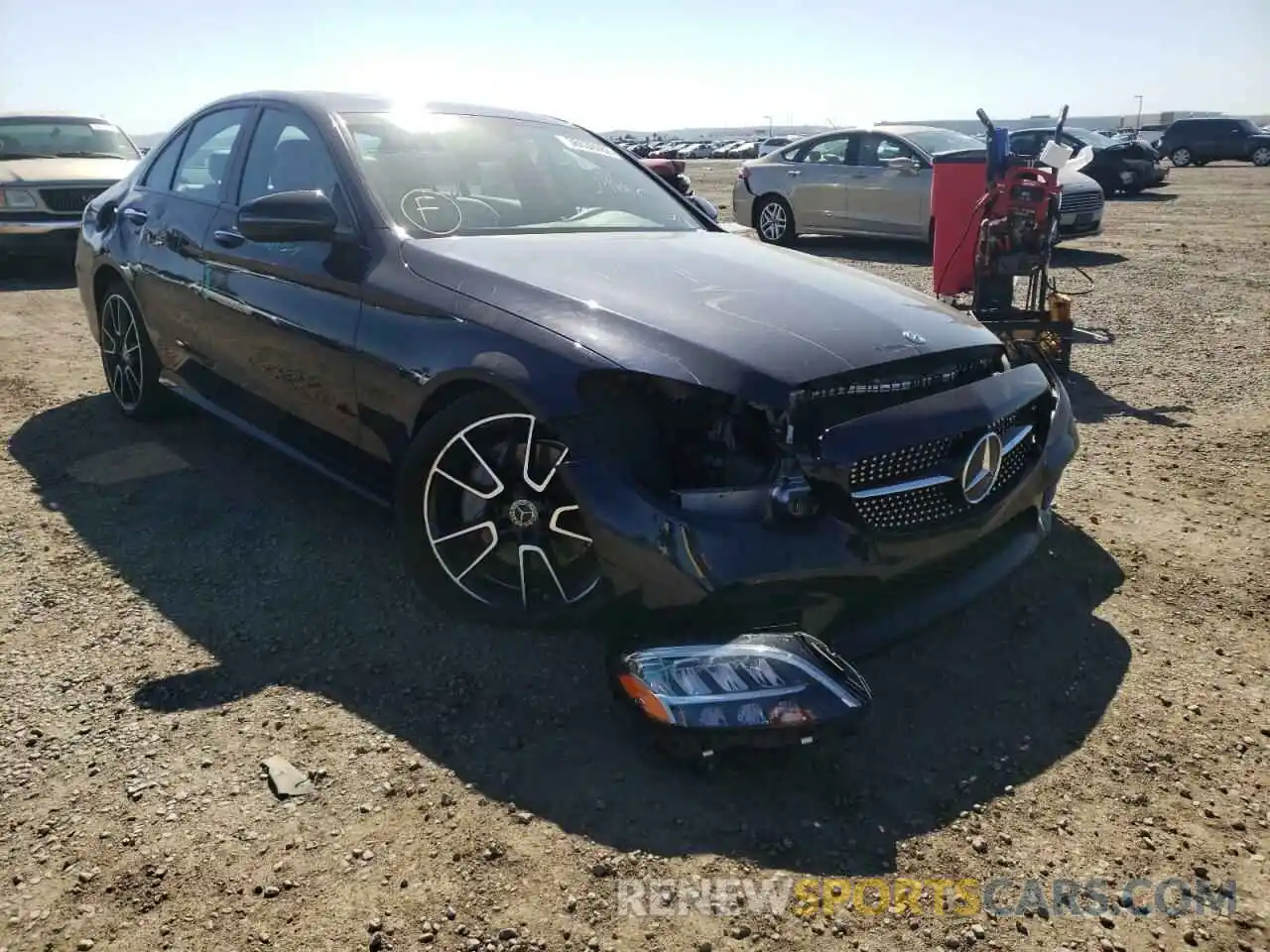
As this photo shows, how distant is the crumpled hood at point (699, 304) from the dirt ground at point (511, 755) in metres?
0.83

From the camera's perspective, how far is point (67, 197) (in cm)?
1005

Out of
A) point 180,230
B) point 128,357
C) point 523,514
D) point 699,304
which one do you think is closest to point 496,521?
point 523,514

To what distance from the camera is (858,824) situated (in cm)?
236

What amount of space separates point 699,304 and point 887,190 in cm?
975

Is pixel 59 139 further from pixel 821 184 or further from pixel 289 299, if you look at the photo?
pixel 289 299

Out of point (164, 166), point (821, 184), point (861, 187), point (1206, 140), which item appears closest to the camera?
point (164, 166)

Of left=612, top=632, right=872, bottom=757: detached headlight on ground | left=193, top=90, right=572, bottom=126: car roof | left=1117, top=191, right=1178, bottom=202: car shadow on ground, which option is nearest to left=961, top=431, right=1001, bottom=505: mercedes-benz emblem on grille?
left=612, top=632, right=872, bottom=757: detached headlight on ground

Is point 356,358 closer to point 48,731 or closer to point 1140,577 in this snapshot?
point 48,731

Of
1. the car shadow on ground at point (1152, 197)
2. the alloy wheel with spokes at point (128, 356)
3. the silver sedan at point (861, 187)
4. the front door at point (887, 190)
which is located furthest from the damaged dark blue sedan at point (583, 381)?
the car shadow on ground at point (1152, 197)

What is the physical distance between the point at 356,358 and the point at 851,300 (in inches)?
62.6

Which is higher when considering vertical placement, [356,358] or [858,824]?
[356,358]

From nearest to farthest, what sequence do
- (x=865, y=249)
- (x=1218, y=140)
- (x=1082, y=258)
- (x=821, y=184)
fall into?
1. (x=1082, y=258)
2. (x=821, y=184)
3. (x=865, y=249)
4. (x=1218, y=140)

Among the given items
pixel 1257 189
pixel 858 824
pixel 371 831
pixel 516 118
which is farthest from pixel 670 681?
pixel 1257 189

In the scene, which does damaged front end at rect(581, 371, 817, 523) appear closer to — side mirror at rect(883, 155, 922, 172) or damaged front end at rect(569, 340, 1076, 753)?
damaged front end at rect(569, 340, 1076, 753)
